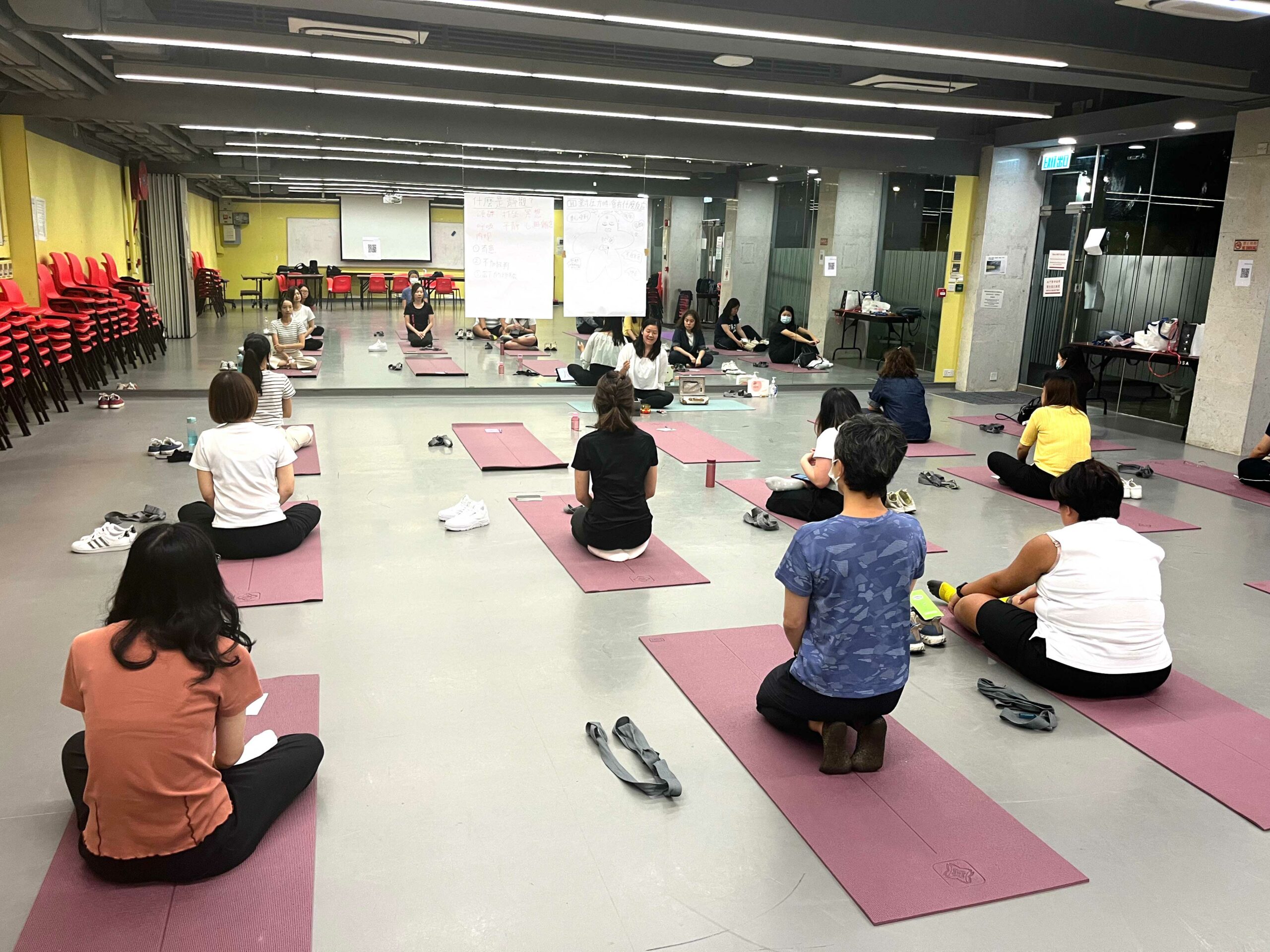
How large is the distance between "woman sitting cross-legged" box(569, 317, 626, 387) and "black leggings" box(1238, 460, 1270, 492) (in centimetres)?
575

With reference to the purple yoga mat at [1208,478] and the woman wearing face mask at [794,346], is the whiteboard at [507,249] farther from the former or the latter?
the purple yoga mat at [1208,478]

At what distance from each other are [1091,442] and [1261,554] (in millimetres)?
3334

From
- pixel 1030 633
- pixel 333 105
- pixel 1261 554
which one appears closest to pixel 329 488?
pixel 1030 633

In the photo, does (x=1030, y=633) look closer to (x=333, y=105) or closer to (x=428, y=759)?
(x=428, y=759)

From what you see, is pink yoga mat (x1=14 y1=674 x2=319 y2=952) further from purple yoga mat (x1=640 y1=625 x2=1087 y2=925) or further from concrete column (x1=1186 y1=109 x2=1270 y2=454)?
concrete column (x1=1186 y1=109 x2=1270 y2=454)

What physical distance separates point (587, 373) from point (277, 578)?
21.4 feet

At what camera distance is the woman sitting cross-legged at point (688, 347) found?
39.1 ft

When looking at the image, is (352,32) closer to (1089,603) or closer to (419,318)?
(1089,603)

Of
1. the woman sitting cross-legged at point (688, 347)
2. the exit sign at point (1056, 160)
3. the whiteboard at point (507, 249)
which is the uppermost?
the exit sign at point (1056, 160)

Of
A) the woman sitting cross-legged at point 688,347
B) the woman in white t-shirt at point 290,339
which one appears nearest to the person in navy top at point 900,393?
the woman sitting cross-legged at point 688,347

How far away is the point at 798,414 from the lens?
9.89 meters

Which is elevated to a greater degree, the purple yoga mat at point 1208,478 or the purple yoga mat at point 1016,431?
the purple yoga mat at point 1016,431

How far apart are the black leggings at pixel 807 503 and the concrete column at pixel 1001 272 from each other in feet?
22.6

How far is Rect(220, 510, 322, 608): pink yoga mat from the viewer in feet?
13.9
